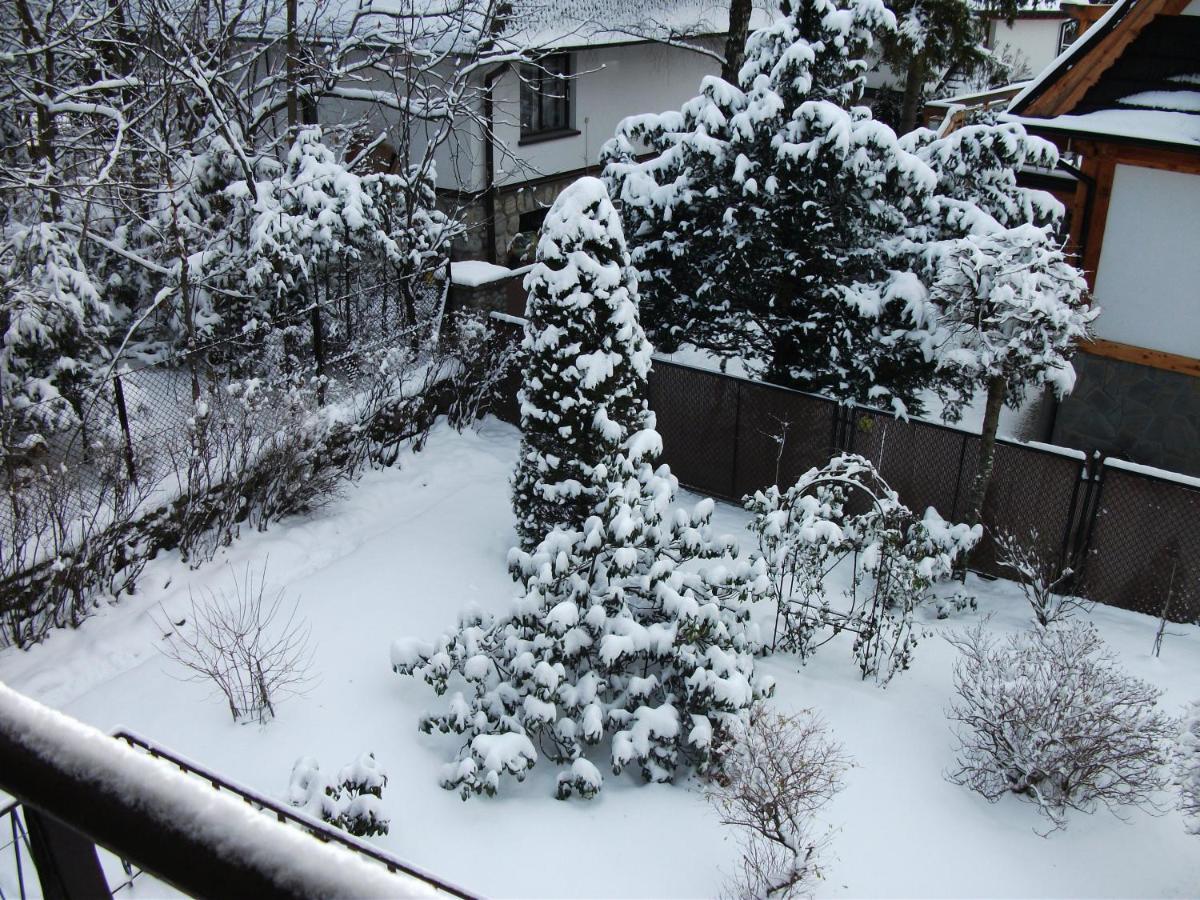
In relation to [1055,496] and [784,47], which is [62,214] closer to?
[784,47]

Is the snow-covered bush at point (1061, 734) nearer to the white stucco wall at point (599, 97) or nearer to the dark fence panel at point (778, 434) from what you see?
the dark fence panel at point (778, 434)

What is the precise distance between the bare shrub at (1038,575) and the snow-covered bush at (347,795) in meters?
5.61

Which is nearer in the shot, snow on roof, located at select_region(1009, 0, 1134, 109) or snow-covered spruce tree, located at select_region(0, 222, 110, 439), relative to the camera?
snow-covered spruce tree, located at select_region(0, 222, 110, 439)

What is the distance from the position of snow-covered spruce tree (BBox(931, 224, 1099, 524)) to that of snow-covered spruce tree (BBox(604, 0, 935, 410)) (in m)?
0.83

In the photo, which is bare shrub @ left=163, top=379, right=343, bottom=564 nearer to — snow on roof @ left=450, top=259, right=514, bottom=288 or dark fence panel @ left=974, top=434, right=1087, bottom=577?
snow on roof @ left=450, top=259, right=514, bottom=288

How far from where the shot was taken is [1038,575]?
354 inches

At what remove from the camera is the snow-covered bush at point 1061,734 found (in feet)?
21.6

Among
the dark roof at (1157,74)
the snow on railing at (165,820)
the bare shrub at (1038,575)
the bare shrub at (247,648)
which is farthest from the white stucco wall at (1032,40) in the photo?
the snow on railing at (165,820)

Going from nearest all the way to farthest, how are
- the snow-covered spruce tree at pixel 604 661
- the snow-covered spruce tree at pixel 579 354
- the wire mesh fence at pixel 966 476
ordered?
the snow-covered spruce tree at pixel 604 661
the snow-covered spruce tree at pixel 579 354
the wire mesh fence at pixel 966 476

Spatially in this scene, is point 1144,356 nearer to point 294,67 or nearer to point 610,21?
point 294,67

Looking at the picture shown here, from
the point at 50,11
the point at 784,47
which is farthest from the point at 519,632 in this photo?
the point at 50,11

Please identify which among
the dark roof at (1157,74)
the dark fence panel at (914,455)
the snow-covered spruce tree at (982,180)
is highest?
the dark roof at (1157,74)

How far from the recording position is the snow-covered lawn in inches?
244

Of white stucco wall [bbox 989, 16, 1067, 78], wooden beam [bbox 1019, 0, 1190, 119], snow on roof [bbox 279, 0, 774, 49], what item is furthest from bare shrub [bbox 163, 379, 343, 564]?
white stucco wall [bbox 989, 16, 1067, 78]
